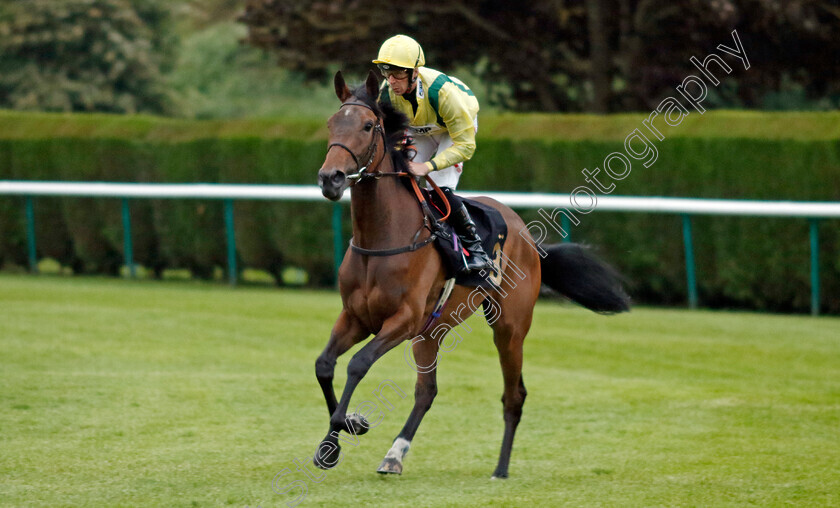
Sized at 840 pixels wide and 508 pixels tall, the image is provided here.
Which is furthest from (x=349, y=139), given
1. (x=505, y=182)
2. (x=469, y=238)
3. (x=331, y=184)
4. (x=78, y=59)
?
(x=78, y=59)

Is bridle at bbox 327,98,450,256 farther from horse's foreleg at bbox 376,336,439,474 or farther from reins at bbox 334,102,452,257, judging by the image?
horse's foreleg at bbox 376,336,439,474

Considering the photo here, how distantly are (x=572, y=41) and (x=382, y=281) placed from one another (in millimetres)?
11037

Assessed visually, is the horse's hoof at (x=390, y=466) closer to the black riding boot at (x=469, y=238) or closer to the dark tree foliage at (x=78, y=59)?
the black riding boot at (x=469, y=238)

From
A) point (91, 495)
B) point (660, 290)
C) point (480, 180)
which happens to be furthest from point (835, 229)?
point (91, 495)

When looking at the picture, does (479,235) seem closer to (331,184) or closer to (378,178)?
(378,178)

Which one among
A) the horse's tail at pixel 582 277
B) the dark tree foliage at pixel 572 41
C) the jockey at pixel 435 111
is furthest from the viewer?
the dark tree foliage at pixel 572 41

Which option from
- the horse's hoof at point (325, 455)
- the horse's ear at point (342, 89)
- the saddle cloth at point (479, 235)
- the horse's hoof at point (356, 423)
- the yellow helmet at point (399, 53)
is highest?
the yellow helmet at point (399, 53)

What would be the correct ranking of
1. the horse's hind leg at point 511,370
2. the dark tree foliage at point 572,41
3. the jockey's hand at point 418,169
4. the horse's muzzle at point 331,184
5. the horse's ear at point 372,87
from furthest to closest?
the dark tree foliage at point 572,41
the horse's hind leg at point 511,370
the jockey's hand at point 418,169
the horse's ear at point 372,87
the horse's muzzle at point 331,184

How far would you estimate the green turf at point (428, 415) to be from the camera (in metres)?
5.04

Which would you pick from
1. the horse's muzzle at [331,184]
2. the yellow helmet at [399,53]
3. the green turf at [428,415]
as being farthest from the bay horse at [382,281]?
the green turf at [428,415]

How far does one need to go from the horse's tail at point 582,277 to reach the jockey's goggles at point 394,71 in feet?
5.65

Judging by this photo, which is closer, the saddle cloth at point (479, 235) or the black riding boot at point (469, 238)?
the saddle cloth at point (479, 235)

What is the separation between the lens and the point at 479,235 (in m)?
5.61

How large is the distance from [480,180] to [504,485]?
693 cm
